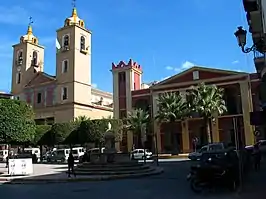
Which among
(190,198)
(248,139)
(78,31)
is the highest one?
(78,31)

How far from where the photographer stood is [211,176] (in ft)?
41.3

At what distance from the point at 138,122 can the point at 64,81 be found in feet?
62.8

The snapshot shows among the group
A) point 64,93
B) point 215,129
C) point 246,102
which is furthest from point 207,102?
point 64,93

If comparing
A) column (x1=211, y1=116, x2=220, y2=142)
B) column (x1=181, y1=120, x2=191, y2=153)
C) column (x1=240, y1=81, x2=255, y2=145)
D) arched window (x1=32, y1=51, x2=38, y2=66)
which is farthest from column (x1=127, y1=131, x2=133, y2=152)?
arched window (x1=32, y1=51, x2=38, y2=66)

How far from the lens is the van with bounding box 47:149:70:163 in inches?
1673

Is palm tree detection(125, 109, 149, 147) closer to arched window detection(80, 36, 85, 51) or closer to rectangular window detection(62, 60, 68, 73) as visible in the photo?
rectangular window detection(62, 60, 68, 73)

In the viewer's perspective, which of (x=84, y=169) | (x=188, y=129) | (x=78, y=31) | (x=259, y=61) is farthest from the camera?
(x=78, y=31)

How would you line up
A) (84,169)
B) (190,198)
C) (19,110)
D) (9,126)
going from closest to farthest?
(190,198)
(84,169)
(9,126)
(19,110)

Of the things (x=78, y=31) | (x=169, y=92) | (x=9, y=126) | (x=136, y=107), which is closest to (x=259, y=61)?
(x=9, y=126)

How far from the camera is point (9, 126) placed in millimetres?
24750

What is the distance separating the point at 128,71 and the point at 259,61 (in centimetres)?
3692

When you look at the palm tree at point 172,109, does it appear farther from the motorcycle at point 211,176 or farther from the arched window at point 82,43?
the motorcycle at point 211,176

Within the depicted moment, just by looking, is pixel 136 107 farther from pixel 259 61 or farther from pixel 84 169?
pixel 259 61

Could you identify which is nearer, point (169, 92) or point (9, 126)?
point (9, 126)
